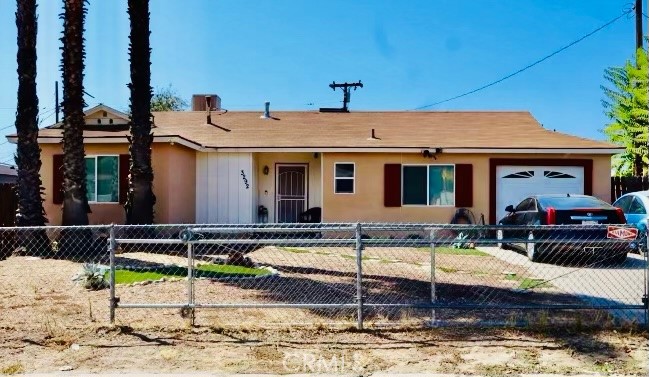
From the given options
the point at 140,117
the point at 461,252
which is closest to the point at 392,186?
the point at 461,252

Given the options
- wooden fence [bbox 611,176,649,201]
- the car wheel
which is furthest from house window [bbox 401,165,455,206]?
wooden fence [bbox 611,176,649,201]

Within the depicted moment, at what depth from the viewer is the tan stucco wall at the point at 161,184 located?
14.8 m

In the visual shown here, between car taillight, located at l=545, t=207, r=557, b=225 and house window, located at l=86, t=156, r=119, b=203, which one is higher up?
house window, located at l=86, t=156, r=119, b=203

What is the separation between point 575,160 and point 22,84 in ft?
48.0

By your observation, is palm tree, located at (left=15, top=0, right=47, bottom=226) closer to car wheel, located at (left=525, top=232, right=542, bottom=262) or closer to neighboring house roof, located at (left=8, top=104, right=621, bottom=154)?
neighboring house roof, located at (left=8, top=104, right=621, bottom=154)

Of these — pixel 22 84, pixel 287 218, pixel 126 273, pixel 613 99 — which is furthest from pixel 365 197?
pixel 613 99

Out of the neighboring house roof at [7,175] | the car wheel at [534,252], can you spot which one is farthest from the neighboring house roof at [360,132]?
the neighboring house roof at [7,175]

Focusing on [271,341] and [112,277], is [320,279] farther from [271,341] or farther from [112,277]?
[112,277]

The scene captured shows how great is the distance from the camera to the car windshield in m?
11.4

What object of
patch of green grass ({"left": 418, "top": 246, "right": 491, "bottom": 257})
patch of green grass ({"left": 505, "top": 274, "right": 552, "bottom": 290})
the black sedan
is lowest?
patch of green grass ({"left": 505, "top": 274, "right": 552, "bottom": 290})

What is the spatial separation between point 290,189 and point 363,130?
3.17 metres

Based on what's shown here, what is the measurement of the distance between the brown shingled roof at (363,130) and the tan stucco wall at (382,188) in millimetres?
400

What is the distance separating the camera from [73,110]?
1259 centimetres

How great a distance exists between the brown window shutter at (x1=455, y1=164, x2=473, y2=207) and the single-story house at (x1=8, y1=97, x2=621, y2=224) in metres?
0.03
